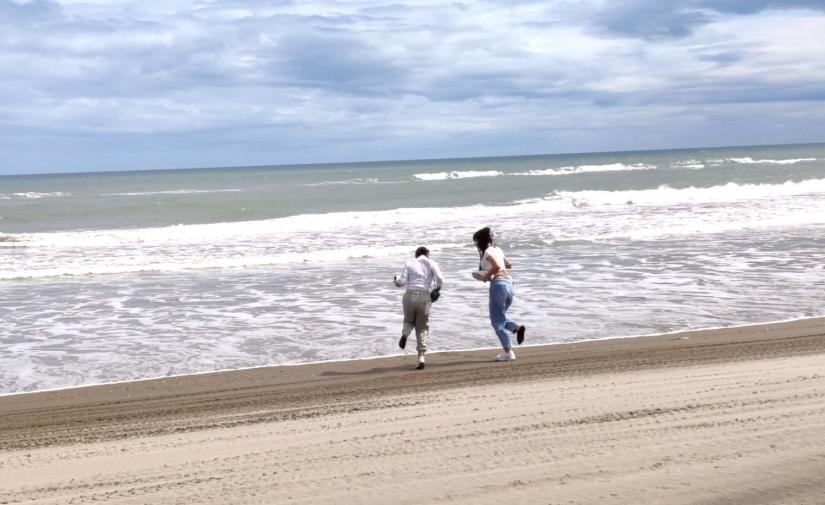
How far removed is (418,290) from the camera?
10.6 m

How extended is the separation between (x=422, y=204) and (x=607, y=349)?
125 ft

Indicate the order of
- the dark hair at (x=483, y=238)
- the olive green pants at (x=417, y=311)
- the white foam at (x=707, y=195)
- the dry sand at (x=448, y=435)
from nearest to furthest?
the dry sand at (x=448, y=435), the olive green pants at (x=417, y=311), the dark hair at (x=483, y=238), the white foam at (x=707, y=195)

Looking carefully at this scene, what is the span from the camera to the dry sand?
16.5 ft

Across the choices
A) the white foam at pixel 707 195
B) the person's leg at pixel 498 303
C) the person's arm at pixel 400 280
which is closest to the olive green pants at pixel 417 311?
the person's arm at pixel 400 280

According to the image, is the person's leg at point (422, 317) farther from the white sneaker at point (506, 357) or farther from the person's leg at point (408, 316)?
the white sneaker at point (506, 357)

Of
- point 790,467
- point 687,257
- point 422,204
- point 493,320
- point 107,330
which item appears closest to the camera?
point 790,467

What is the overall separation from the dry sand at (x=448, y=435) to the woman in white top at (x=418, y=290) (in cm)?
77

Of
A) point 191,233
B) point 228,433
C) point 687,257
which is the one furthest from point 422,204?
point 228,433

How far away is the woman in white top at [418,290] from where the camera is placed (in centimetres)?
1048

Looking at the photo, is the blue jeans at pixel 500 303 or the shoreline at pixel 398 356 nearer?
the shoreline at pixel 398 356

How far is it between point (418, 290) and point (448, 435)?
439 centimetres

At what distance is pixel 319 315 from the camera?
13.9 meters

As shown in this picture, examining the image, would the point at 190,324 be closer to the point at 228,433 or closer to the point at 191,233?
the point at 228,433

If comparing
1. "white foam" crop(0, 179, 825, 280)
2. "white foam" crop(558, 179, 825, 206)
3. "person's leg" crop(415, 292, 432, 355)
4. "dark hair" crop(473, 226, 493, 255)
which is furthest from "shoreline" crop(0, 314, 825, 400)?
"white foam" crop(558, 179, 825, 206)
